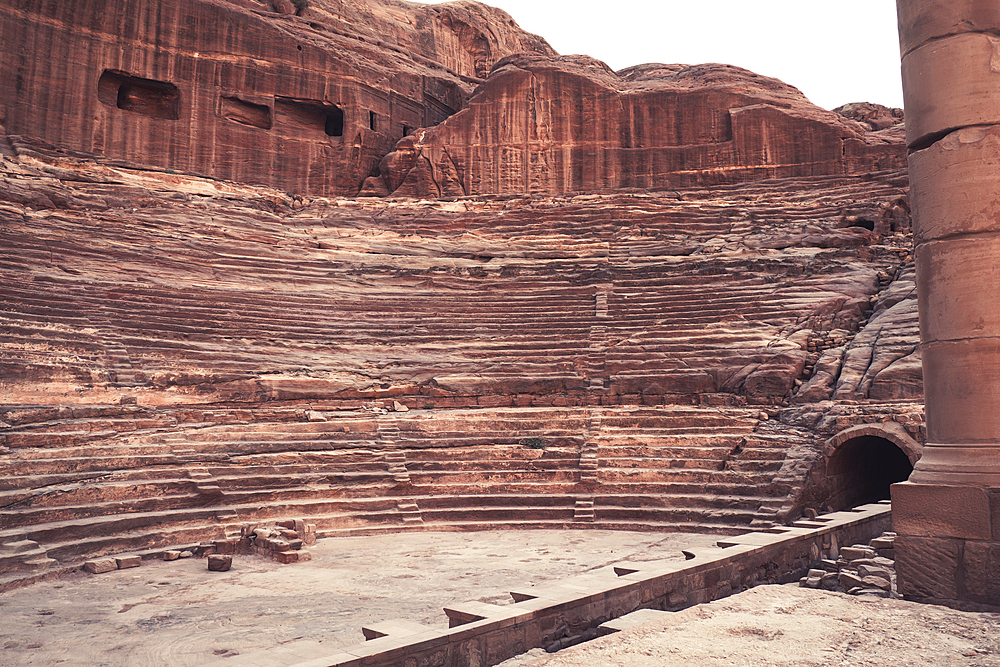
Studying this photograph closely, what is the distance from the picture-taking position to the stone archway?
38.2 feet

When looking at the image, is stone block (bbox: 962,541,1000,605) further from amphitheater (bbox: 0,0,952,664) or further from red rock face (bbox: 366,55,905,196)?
red rock face (bbox: 366,55,905,196)

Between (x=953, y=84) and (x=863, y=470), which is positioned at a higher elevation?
(x=953, y=84)

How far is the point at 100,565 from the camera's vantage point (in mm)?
8734

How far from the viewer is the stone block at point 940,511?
17.7ft

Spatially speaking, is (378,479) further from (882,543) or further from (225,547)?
(882,543)

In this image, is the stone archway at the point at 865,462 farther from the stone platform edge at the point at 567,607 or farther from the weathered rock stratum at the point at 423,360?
the stone platform edge at the point at 567,607

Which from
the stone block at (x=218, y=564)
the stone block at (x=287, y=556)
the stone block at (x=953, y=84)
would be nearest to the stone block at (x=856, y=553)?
the stone block at (x=953, y=84)

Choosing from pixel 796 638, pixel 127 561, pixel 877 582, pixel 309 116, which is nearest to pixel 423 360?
pixel 127 561

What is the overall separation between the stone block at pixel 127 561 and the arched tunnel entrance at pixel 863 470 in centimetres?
992

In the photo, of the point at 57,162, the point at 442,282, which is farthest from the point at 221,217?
the point at 442,282

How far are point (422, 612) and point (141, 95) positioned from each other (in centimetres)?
2348

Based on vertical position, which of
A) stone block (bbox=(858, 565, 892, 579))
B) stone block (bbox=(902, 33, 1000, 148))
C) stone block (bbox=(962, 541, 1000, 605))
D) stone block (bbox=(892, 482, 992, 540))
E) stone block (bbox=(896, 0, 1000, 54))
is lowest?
stone block (bbox=(858, 565, 892, 579))

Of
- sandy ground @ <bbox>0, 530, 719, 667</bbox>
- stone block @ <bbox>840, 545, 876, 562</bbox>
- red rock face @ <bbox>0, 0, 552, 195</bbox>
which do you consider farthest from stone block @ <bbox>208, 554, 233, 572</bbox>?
red rock face @ <bbox>0, 0, 552, 195</bbox>

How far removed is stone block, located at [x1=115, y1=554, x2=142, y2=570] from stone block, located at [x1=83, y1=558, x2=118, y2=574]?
0.16 ft
